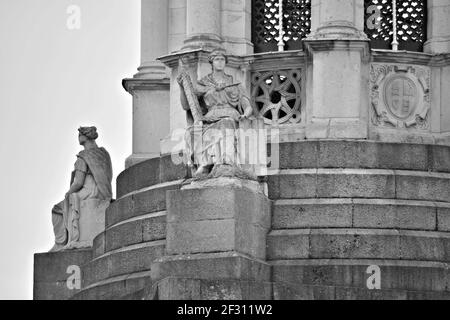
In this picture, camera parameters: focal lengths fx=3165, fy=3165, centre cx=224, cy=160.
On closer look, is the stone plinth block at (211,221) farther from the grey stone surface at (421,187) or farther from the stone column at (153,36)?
the stone column at (153,36)

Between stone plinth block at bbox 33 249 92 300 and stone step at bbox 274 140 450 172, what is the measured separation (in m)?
5.14

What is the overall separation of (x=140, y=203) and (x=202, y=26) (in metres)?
3.68

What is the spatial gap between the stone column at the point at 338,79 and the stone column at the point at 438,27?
179 centimetres

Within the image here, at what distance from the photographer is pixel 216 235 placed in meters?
55.9

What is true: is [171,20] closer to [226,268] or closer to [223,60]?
[223,60]

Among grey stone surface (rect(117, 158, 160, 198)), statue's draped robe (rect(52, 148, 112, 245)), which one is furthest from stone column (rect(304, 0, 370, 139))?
statue's draped robe (rect(52, 148, 112, 245))

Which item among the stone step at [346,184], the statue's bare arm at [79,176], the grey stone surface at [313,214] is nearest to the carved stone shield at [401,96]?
the stone step at [346,184]

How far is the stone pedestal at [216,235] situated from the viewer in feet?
182

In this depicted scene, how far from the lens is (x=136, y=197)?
196 ft

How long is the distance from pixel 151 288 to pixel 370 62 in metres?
7.77

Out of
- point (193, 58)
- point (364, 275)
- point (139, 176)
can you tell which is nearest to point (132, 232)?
point (139, 176)

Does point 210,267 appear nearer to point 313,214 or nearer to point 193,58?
point 313,214

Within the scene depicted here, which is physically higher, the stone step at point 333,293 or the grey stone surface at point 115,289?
the grey stone surface at point 115,289
